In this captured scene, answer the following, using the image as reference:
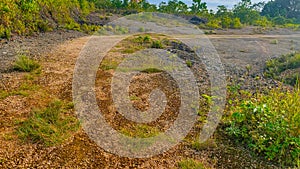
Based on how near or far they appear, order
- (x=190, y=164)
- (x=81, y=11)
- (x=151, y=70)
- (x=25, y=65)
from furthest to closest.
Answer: (x=81, y=11)
(x=151, y=70)
(x=25, y=65)
(x=190, y=164)

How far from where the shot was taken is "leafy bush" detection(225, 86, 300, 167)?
242cm

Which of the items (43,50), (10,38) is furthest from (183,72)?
(10,38)

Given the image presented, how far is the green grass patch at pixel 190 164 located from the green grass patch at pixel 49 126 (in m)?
1.21

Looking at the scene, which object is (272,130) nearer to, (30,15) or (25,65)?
(25,65)

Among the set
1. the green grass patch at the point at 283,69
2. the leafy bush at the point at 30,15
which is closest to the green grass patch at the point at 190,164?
the green grass patch at the point at 283,69

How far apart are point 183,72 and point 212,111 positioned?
1693 mm

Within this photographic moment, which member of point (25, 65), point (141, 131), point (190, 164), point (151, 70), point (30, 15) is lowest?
point (190, 164)

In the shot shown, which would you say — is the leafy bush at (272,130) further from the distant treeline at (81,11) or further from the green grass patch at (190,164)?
the distant treeline at (81,11)

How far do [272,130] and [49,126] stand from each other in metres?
2.31

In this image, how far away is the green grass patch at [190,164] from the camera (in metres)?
2.29

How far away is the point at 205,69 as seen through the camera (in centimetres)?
535

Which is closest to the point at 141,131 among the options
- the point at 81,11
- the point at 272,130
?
the point at 272,130

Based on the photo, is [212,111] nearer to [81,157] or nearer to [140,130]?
[140,130]

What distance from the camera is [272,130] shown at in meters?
2.52
